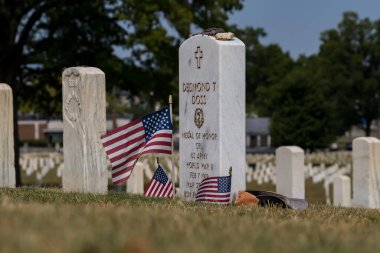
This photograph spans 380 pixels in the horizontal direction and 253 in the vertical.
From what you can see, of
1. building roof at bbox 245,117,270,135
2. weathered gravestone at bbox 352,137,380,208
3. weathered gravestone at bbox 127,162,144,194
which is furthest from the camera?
building roof at bbox 245,117,270,135

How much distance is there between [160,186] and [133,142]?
879 millimetres

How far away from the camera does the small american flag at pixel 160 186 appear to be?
13016mm

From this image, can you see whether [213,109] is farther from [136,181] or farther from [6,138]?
[136,181]

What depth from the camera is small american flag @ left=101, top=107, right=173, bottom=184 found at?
1254 centimetres

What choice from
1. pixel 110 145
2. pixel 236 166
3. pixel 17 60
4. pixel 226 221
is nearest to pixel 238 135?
pixel 236 166

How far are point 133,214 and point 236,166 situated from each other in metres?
6.59

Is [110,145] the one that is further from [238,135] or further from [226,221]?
[226,221]

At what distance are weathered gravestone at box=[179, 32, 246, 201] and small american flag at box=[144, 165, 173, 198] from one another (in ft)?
1.15

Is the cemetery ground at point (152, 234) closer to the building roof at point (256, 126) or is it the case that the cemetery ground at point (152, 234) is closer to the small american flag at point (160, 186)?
the small american flag at point (160, 186)

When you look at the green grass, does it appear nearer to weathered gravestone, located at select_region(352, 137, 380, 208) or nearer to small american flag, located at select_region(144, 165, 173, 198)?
small american flag, located at select_region(144, 165, 173, 198)

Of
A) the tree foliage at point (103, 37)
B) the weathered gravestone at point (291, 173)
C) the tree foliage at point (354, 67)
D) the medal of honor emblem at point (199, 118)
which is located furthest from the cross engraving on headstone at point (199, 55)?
the tree foliage at point (354, 67)

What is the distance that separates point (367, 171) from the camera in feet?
50.3

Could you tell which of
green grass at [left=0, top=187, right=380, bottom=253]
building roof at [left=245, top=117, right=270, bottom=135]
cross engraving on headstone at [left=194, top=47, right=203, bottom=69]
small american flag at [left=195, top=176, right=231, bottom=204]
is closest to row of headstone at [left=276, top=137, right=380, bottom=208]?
small american flag at [left=195, top=176, right=231, bottom=204]

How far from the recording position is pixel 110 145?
1254 cm
